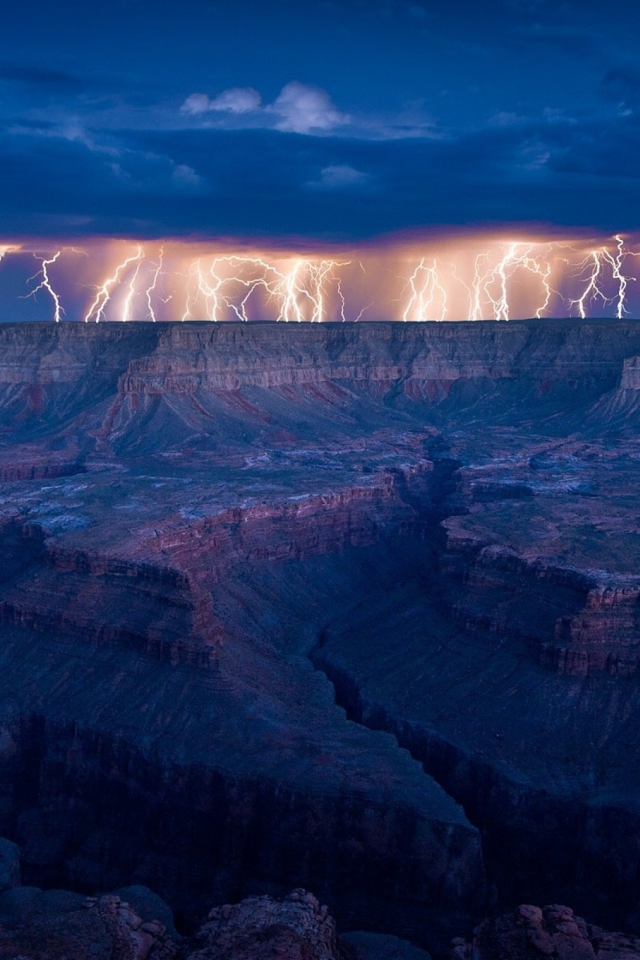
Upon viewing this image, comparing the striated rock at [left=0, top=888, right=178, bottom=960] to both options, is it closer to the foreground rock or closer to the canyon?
the canyon

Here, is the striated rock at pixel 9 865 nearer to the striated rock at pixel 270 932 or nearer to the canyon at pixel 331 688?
the canyon at pixel 331 688

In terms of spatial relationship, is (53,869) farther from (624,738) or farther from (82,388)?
(82,388)

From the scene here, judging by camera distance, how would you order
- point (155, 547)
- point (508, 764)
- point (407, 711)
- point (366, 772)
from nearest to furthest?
point (366, 772) → point (508, 764) → point (407, 711) → point (155, 547)

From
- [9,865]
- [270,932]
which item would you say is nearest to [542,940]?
[270,932]

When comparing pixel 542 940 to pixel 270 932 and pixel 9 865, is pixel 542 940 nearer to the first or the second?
pixel 270 932

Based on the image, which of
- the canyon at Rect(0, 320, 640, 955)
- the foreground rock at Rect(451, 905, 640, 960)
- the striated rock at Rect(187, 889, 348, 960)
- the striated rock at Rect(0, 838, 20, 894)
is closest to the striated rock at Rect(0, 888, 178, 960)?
the striated rock at Rect(187, 889, 348, 960)

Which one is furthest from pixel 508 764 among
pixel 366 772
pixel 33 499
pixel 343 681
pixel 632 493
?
pixel 33 499
